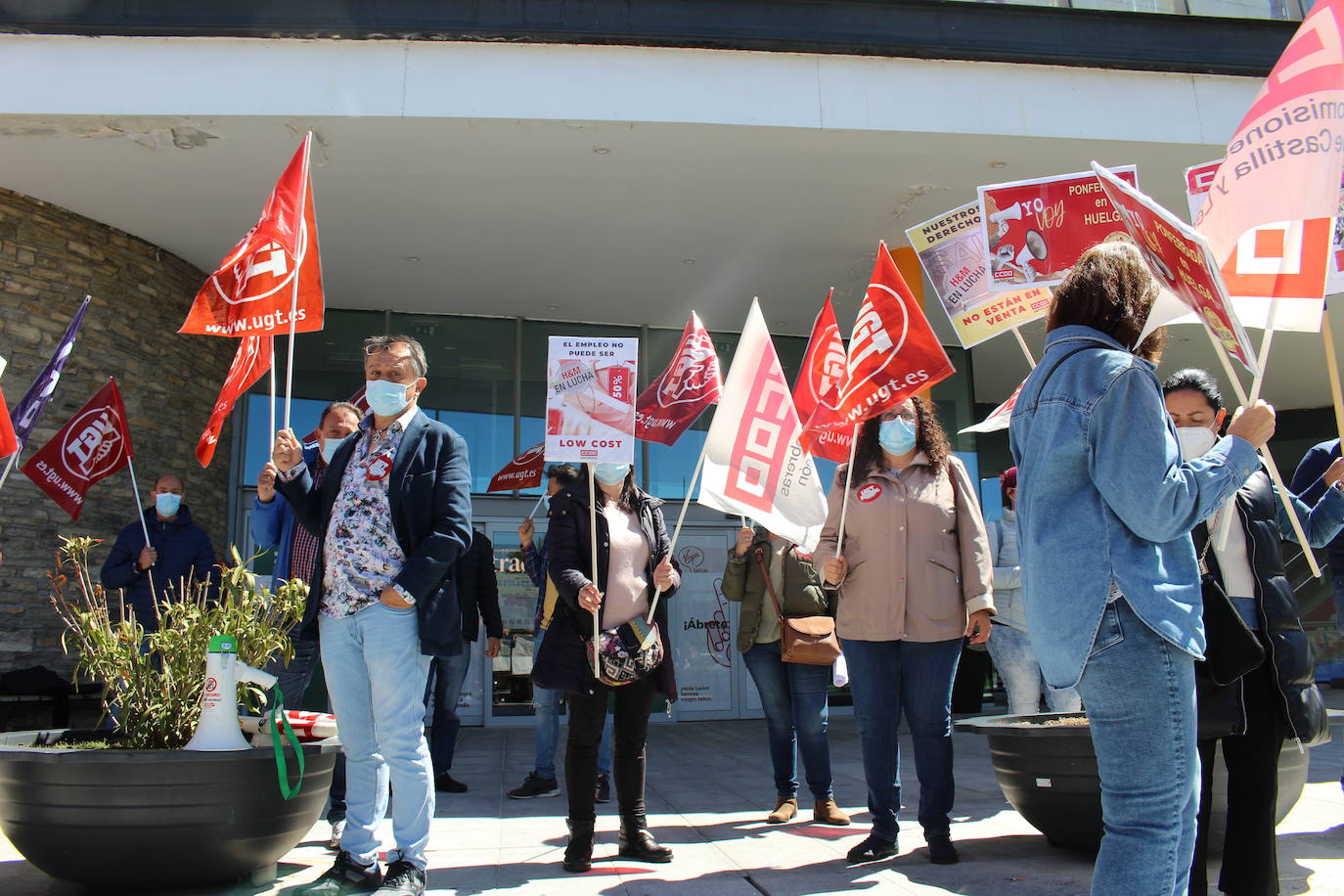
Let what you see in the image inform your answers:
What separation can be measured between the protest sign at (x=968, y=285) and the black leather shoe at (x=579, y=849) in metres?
3.04

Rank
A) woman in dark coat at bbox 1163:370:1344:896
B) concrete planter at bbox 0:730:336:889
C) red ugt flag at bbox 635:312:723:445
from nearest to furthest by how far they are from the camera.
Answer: woman in dark coat at bbox 1163:370:1344:896
concrete planter at bbox 0:730:336:889
red ugt flag at bbox 635:312:723:445

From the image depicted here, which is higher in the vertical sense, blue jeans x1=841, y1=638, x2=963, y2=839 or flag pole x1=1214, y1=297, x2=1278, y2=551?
flag pole x1=1214, y1=297, x2=1278, y2=551

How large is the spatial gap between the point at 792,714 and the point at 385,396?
269cm

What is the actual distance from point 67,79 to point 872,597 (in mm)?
6559

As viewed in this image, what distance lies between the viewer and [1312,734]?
331 cm

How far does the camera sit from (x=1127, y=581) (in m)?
2.32

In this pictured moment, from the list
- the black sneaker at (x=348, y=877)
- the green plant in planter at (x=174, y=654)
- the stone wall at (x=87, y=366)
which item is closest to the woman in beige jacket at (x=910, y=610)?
the black sneaker at (x=348, y=877)

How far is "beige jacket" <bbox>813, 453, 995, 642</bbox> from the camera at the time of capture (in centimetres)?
424

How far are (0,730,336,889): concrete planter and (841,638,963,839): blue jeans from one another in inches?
90.4

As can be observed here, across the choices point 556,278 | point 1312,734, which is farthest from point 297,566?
point 556,278

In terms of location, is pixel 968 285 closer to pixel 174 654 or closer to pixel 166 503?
pixel 174 654

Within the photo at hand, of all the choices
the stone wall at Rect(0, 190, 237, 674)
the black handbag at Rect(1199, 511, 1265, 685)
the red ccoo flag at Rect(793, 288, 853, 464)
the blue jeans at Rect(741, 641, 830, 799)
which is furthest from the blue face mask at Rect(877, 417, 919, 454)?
the stone wall at Rect(0, 190, 237, 674)

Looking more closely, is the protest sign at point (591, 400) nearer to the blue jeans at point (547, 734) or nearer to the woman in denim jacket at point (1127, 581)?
the blue jeans at point (547, 734)

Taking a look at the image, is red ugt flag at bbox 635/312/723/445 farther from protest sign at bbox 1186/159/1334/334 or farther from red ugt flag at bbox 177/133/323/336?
protest sign at bbox 1186/159/1334/334
